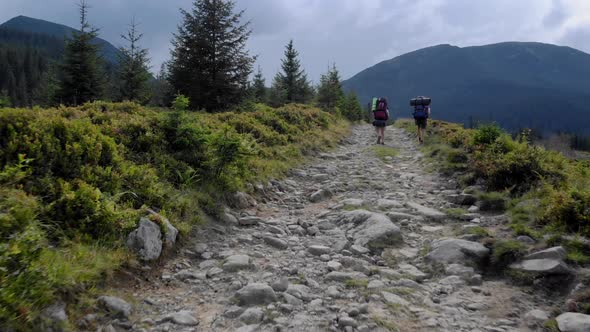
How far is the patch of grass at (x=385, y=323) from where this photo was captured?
3385mm

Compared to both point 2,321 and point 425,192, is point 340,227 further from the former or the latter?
point 2,321

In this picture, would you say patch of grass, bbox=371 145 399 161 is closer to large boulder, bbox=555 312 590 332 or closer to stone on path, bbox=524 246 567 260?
stone on path, bbox=524 246 567 260

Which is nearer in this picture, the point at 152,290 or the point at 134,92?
the point at 152,290

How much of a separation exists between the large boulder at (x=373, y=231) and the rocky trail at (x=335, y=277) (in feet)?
0.06

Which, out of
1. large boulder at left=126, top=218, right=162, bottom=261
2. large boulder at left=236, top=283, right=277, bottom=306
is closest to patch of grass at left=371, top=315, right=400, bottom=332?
large boulder at left=236, top=283, right=277, bottom=306

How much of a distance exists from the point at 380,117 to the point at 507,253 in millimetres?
14492

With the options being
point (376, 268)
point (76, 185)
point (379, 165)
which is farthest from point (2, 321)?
point (379, 165)

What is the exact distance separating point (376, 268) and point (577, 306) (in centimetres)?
211

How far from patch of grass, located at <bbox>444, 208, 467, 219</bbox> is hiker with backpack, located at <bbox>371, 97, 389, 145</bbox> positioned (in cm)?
1155

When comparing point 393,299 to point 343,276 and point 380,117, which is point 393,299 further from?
point 380,117

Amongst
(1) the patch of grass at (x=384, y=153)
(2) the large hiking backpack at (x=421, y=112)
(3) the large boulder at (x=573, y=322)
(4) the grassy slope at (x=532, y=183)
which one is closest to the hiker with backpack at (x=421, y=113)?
(2) the large hiking backpack at (x=421, y=112)

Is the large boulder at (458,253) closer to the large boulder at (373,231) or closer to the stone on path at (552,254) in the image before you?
the stone on path at (552,254)

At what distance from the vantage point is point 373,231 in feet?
19.0

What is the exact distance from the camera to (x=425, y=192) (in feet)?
27.8
